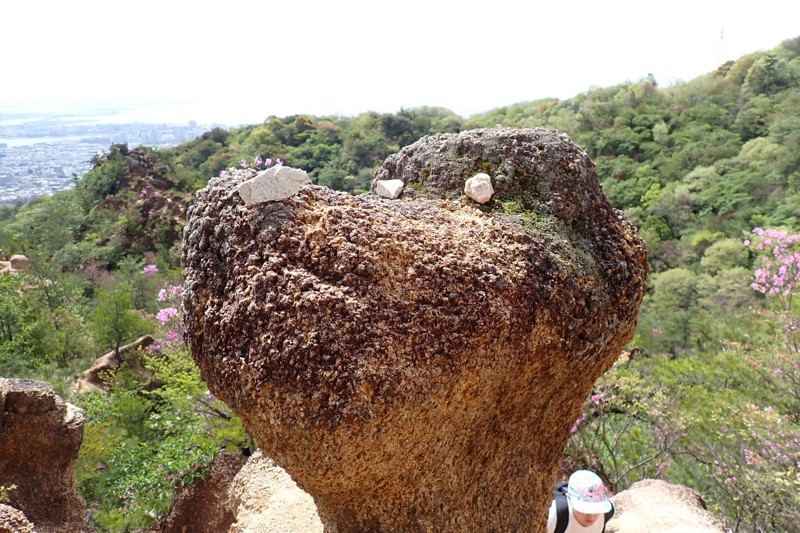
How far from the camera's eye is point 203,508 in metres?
5.81

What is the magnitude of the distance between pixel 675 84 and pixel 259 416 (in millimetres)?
52753

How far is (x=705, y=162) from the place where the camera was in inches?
1148

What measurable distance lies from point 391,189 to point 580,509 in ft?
8.83

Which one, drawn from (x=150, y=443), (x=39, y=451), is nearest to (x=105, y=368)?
(x=150, y=443)

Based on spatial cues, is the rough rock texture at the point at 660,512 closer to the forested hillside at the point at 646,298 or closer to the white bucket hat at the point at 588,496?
the forested hillside at the point at 646,298

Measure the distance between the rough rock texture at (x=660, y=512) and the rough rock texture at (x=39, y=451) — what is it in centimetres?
577

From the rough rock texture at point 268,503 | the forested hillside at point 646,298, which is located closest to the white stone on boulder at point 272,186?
the rough rock texture at point 268,503

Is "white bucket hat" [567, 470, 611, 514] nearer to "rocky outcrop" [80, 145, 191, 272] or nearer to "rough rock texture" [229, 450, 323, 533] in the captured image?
"rough rock texture" [229, 450, 323, 533]

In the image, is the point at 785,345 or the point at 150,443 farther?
the point at 785,345

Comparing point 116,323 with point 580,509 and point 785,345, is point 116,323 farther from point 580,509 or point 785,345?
point 785,345

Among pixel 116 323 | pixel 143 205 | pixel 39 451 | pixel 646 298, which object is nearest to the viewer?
pixel 39 451

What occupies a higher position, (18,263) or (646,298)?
(18,263)

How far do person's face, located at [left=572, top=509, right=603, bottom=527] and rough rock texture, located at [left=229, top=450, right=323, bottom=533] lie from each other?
6.22ft

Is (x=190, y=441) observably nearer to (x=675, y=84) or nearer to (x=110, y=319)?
(x=110, y=319)
